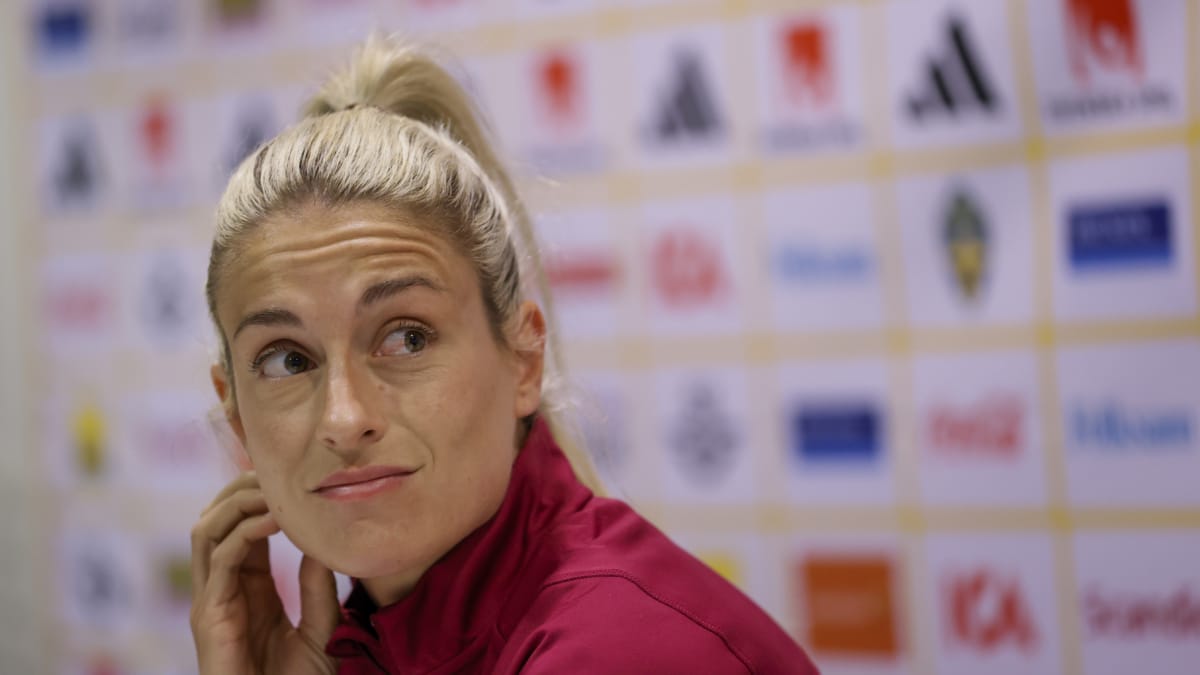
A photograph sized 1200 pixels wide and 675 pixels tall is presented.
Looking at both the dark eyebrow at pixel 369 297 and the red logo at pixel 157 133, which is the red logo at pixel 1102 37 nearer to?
the dark eyebrow at pixel 369 297

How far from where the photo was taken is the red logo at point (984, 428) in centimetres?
222

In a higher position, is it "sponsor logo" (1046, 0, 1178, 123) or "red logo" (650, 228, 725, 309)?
"sponsor logo" (1046, 0, 1178, 123)

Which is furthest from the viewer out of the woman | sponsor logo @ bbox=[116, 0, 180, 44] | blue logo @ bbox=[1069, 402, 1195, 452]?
sponsor logo @ bbox=[116, 0, 180, 44]

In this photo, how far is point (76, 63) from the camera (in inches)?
122

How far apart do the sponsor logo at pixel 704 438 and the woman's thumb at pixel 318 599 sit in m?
1.16

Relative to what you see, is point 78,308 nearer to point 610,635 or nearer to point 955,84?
point 955,84

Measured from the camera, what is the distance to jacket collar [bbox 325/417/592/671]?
119 cm

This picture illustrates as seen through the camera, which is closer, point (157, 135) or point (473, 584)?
point (473, 584)

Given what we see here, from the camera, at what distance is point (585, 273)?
2566 mm

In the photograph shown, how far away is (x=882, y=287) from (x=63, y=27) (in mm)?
Answer: 2113

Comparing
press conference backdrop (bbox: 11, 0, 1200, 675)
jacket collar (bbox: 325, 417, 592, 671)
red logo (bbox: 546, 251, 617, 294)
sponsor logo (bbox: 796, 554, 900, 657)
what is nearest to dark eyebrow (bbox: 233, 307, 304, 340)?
jacket collar (bbox: 325, 417, 592, 671)

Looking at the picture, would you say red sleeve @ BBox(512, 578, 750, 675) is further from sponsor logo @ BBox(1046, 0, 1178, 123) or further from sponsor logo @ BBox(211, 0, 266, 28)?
sponsor logo @ BBox(211, 0, 266, 28)

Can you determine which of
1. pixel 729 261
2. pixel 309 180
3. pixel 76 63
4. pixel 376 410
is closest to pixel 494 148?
pixel 309 180

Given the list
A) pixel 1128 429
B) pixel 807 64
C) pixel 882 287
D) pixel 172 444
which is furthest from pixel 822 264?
pixel 172 444
